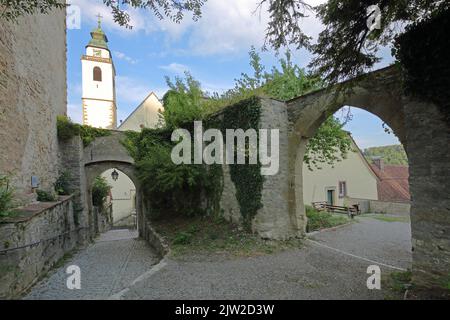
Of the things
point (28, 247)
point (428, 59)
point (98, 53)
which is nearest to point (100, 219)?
point (28, 247)

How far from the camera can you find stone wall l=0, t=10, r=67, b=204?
5.55 metres

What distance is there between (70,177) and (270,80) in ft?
28.6

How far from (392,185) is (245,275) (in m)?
22.7

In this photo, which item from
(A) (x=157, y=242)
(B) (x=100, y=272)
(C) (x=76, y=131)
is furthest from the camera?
(C) (x=76, y=131)

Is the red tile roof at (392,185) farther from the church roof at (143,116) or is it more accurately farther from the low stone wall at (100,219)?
the low stone wall at (100,219)

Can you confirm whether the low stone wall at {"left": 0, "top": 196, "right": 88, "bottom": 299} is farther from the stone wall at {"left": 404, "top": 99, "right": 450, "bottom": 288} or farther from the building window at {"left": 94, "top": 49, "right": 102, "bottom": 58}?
the building window at {"left": 94, "top": 49, "right": 102, "bottom": 58}

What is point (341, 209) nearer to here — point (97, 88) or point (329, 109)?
point (329, 109)

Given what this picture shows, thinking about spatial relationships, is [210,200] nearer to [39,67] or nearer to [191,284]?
[191,284]

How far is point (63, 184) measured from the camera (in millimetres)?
9984

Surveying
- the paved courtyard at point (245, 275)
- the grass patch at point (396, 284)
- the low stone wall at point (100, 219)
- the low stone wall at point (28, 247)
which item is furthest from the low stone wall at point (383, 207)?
the low stone wall at point (28, 247)

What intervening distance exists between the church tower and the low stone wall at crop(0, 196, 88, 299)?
25.4 meters

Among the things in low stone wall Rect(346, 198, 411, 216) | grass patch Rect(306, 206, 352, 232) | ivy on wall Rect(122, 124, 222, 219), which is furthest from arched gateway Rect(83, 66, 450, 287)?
low stone wall Rect(346, 198, 411, 216)

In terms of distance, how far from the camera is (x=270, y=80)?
1124 cm
